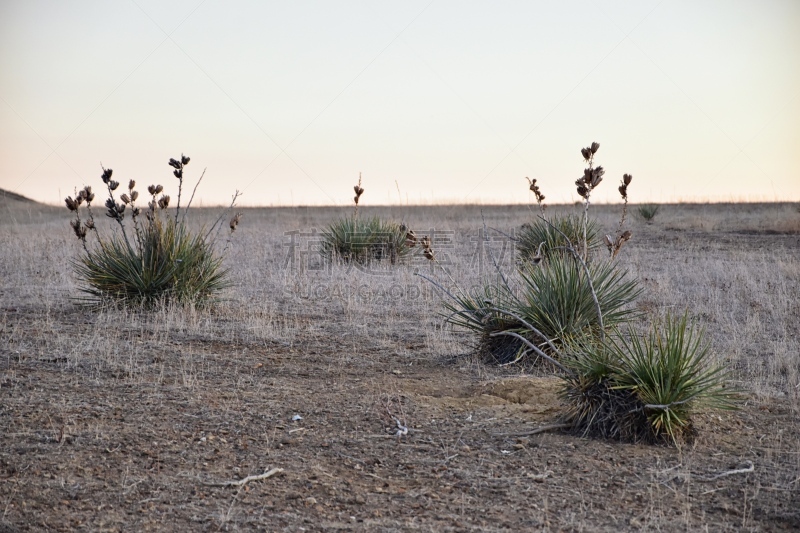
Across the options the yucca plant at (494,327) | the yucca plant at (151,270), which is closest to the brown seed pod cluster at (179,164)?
the yucca plant at (151,270)

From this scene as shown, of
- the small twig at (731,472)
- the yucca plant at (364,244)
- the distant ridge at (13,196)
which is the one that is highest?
the distant ridge at (13,196)

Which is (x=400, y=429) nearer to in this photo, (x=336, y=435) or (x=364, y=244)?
Result: (x=336, y=435)

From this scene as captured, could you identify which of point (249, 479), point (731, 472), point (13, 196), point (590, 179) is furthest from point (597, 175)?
point (13, 196)

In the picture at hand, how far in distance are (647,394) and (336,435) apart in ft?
6.27

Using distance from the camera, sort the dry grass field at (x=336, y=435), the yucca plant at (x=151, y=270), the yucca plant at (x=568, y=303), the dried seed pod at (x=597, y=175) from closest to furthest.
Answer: the dry grass field at (x=336, y=435) → the dried seed pod at (x=597, y=175) → the yucca plant at (x=568, y=303) → the yucca plant at (x=151, y=270)

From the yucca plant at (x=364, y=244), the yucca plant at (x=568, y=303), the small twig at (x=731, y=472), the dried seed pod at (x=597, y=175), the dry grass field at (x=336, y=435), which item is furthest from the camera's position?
the yucca plant at (x=364, y=244)

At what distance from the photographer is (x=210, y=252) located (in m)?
9.52

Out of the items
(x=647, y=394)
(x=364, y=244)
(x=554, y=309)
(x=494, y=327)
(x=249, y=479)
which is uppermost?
(x=364, y=244)

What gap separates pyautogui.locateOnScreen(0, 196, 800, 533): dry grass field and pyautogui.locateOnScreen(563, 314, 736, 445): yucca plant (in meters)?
0.16

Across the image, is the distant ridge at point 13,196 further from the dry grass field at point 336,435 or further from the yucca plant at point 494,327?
the yucca plant at point 494,327

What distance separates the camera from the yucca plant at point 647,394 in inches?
180

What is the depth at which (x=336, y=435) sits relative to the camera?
4672mm

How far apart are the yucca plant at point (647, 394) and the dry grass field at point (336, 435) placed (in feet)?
0.51

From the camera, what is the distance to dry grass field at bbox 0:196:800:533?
361cm
